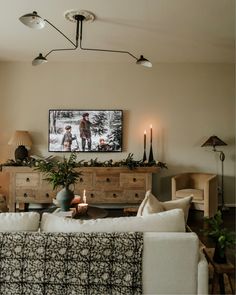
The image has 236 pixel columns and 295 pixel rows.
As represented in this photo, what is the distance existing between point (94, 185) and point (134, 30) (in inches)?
97.4

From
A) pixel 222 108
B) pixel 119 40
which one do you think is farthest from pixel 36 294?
pixel 222 108

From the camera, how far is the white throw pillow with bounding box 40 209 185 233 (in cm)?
166

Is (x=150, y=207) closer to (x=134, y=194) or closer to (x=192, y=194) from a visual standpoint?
(x=192, y=194)

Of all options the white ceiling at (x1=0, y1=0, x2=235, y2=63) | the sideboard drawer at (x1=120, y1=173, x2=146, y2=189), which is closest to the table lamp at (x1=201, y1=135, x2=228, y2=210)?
the sideboard drawer at (x1=120, y1=173, x2=146, y2=189)

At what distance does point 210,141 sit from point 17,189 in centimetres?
343

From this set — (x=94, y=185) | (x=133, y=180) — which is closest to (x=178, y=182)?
(x=133, y=180)

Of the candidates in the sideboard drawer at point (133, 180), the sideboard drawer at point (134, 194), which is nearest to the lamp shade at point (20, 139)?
the sideboard drawer at point (133, 180)

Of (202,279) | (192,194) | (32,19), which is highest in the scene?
(32,19)

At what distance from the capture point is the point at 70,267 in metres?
1.54

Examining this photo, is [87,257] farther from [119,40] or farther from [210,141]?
[210,141]

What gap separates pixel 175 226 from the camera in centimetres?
167

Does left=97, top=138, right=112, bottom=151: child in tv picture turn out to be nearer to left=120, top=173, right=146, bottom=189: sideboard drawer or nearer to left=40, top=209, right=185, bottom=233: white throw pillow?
left=120, top=173, right=146, bottom=189: sideboard drawer

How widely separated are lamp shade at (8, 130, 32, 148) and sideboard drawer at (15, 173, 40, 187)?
22.7 inches

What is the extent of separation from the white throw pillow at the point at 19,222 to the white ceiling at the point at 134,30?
240 cm
